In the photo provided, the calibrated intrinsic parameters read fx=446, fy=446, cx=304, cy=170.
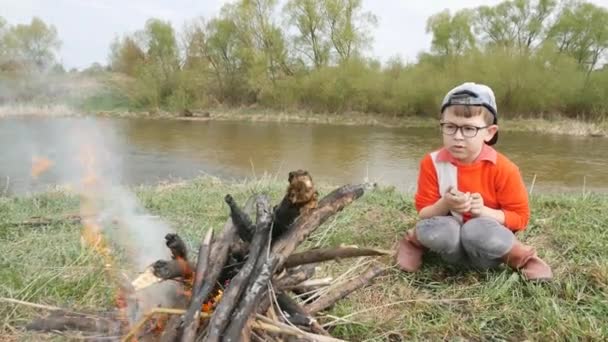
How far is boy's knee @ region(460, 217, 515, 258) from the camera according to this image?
2.60 meters

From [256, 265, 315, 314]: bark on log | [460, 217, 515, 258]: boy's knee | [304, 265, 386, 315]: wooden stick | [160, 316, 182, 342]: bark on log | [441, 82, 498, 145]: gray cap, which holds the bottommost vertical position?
[304, 265, 386, 315]: wooden stick

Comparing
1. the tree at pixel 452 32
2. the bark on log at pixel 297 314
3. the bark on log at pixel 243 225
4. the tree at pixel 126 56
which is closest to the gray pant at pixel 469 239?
the bark on log at pixel 297 314

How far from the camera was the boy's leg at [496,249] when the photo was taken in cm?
261

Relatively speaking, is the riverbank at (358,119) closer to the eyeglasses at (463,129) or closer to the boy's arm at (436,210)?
the boy's arm at (436,210)

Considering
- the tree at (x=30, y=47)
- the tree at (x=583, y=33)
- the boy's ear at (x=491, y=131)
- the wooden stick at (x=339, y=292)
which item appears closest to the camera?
the wooden stick at (x=339, y=292)

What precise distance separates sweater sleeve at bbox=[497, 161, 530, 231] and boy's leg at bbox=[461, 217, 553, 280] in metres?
0.09

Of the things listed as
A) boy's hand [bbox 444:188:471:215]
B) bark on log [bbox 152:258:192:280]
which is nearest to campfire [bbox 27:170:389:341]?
bark on log [bbox 152:258:192:280]

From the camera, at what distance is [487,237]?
8.53 ft

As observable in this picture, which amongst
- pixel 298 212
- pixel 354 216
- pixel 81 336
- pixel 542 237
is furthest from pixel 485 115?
pixel 81 336

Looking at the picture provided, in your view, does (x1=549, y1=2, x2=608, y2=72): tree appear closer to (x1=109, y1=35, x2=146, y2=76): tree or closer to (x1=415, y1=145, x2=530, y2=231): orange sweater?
(x1=109, y1=35, x2=146, y2=76): tree

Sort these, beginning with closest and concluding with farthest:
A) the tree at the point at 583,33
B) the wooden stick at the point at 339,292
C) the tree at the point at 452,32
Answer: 1. the wooden stick at the point at 339,292
2. the tree at the point at 583,33
3. the tree at the point at 452,32

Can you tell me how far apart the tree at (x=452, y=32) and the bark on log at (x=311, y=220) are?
31.1 meters

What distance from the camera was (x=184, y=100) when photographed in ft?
95.7

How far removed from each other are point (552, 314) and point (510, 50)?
91.2 ft
